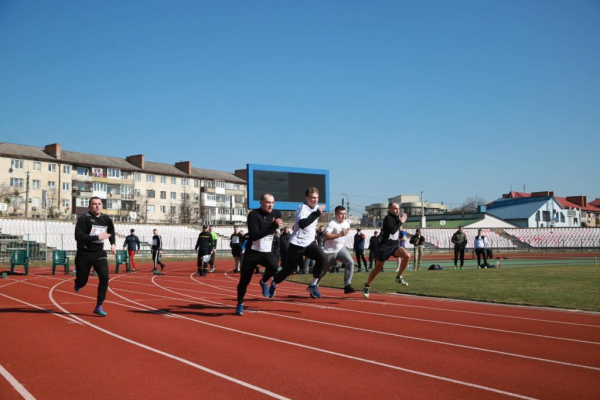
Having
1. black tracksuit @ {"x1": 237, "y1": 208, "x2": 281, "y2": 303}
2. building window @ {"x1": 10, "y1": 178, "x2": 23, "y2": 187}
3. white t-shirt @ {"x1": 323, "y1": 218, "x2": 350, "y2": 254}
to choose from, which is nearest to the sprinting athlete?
black tracksuit @ {"x1": 237, "y1": 208, "x2": 281, "y2": 303}

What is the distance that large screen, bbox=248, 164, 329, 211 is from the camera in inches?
1695

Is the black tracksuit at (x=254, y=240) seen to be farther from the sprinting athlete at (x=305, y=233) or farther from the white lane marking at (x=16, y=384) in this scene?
the white lane marking at (x=16, y=384)

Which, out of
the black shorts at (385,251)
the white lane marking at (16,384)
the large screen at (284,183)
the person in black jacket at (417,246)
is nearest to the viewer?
the white lane marking at (16,384)

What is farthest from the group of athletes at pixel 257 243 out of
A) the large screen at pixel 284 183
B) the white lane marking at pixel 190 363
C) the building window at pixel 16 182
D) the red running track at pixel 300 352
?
the building window at pixel 16 182

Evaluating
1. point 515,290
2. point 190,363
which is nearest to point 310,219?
point 190,363

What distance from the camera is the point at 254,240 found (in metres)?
9.47

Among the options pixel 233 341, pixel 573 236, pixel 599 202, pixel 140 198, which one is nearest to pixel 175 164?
pixel 140 198

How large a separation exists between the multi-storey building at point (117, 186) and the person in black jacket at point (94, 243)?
212 feet

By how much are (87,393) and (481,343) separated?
4710 millimetres

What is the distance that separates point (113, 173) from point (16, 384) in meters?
87.1

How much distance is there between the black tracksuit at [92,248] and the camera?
9.55m

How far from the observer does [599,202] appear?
16650 centimetres

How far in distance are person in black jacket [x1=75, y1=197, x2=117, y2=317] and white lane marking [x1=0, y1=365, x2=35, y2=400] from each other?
384cm

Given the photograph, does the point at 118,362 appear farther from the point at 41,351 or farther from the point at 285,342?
the point at 285,342
